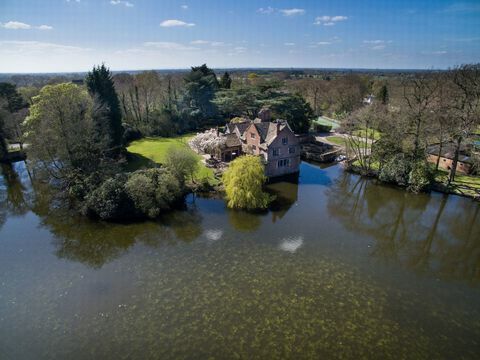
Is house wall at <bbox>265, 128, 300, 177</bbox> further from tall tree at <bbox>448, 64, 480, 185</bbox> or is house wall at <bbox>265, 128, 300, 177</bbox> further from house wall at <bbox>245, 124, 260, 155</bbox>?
tall tree at <bbox>448, 64, 480, 185</bbox>

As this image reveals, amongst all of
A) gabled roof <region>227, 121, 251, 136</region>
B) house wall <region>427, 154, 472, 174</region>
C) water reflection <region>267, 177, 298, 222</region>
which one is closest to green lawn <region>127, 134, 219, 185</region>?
gabled roof <region>227, 121, 251, 136</region>

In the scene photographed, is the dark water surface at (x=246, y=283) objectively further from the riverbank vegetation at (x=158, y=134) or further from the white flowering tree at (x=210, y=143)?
the white flowering tree at (x=210, y=143)

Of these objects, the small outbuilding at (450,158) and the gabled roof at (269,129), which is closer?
the gabled roof at (269,129)

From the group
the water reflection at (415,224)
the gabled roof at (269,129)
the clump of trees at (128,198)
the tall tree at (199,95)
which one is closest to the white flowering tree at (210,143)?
the gabled roof at (269,129)

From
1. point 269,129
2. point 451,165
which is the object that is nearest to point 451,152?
point 451,165

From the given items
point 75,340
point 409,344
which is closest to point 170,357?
point 75,340
